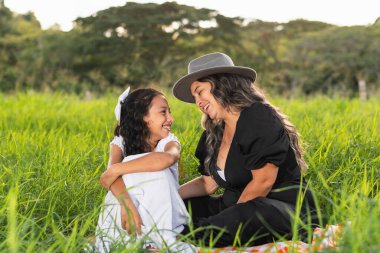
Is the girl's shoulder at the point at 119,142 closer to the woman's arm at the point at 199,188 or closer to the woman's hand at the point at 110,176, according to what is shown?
the woman's hand at the point at 110,176

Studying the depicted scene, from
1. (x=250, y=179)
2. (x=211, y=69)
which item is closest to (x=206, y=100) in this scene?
(x=211, y=69)

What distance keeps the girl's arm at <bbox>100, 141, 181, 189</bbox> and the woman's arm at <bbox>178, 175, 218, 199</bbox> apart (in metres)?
0.50

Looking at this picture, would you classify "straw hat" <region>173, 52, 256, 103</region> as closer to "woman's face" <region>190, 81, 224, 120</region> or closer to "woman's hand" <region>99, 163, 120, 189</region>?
"woman's face" <region>190, 81, 224, 120</region>

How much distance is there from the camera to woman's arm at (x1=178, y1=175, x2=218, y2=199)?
3959 millimetres

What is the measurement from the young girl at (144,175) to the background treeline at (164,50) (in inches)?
941

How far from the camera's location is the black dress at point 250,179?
11.1ft

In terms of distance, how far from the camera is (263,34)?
33.6 m

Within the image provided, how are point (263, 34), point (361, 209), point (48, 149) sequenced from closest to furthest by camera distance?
point (361, 209), point (48, 149), point (263, 34)

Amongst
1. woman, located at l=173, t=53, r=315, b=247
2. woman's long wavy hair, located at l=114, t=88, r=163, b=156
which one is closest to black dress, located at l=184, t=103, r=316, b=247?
woman, located at l=173, t=53, r=315, b=247

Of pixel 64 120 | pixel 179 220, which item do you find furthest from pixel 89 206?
pixel 64 120

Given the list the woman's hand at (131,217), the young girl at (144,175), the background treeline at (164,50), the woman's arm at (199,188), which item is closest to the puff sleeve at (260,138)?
the young girl at (144,175)

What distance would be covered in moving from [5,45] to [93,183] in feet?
93.3

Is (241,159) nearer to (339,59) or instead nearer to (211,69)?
(211,69)

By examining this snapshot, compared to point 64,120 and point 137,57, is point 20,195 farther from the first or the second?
point 137,57
